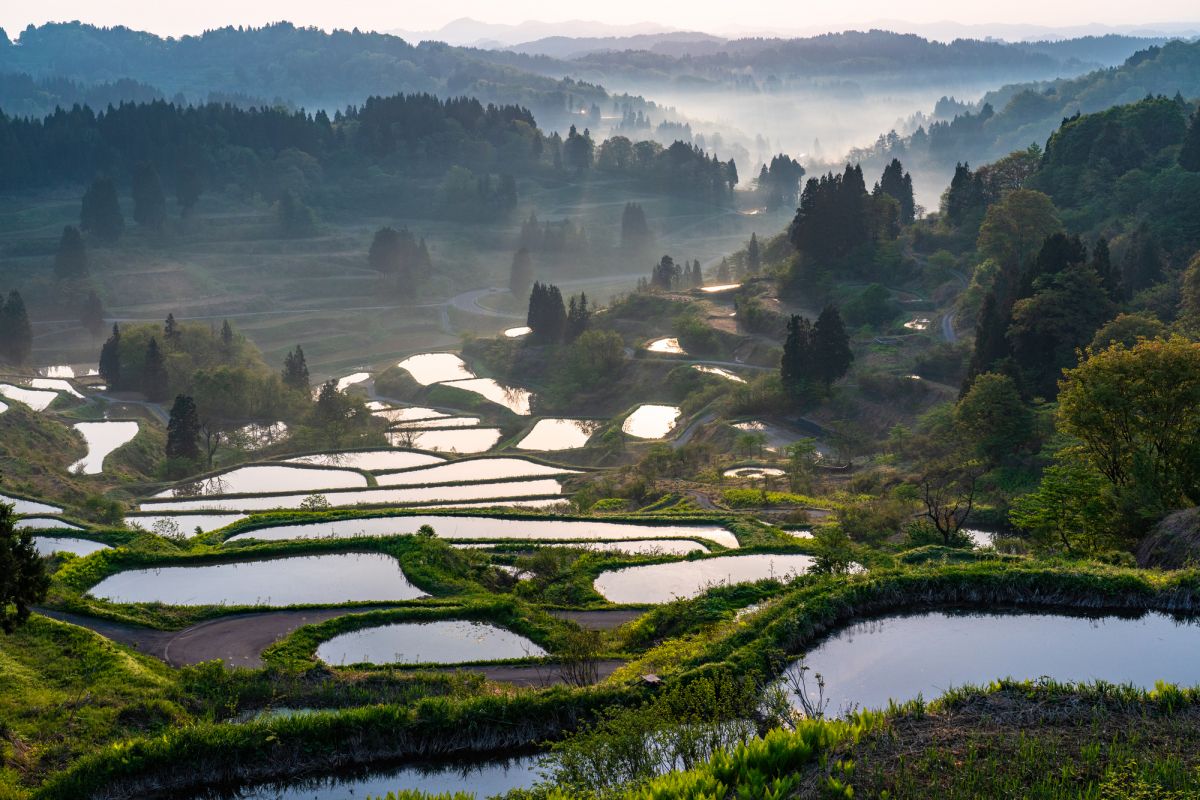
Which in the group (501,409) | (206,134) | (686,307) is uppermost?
(206,134)

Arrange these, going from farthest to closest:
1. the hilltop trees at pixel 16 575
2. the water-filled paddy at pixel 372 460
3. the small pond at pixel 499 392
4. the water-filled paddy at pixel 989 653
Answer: the small pond at pixel 499 392, the water-filled paddy at pixel 372 460, the hilltop trees at pixel 16 575, the water-filled paddy at pixel 989 653

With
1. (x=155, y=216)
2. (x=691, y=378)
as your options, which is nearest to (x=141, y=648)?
(x=691, y=378)

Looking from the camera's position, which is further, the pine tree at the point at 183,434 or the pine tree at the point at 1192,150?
the pine tree at the point at 1192,150

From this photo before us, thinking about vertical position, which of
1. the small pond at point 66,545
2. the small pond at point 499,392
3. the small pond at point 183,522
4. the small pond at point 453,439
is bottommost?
the small pond at point 499,392

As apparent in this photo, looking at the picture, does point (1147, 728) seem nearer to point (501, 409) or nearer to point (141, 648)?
point (141, 648)

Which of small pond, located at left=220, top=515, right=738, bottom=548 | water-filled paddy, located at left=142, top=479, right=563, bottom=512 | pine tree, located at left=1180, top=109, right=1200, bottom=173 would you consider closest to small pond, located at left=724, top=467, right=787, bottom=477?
water-filled paddy, located at left=142, top=479, right=563, bottom=512

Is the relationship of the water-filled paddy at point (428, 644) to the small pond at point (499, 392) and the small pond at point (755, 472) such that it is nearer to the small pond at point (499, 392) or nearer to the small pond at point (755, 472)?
the small pond at point (755, 472)

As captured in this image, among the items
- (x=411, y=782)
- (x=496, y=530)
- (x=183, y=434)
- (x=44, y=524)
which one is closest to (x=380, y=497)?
(x=496, y=530)

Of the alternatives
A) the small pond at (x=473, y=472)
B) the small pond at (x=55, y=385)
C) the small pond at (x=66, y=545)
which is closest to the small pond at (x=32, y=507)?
the small pond at (x=66, y=545)
